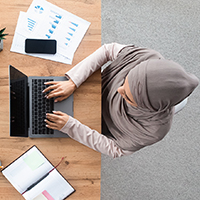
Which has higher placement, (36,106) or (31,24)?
(31,24)

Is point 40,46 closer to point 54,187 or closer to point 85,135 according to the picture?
point 85,135

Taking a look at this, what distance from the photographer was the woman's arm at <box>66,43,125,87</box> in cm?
104

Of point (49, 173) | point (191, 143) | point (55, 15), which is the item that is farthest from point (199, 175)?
point (55, 15)

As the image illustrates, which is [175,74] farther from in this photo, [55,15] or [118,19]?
[118,19]

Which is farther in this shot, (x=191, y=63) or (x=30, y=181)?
(x=191, y=63)

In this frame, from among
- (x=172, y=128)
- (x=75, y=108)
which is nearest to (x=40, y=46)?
(x=75, y=108)

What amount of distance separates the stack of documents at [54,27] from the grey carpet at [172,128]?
2.47 feet

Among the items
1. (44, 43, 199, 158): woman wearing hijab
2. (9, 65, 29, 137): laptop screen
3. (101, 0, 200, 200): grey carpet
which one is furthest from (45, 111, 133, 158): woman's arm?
(101, 0, 200, 200): grey carpet

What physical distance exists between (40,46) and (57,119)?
36 cm

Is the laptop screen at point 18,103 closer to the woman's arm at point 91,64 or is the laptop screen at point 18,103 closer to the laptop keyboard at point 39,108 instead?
the laptop keyboard at point 39,108

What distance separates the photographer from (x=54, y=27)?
1.10 meters

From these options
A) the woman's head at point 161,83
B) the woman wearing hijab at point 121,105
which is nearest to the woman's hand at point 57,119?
the woman wearing hijab at point 121,105

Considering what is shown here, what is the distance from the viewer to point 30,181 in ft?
3.34

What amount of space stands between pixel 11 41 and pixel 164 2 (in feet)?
4.52
